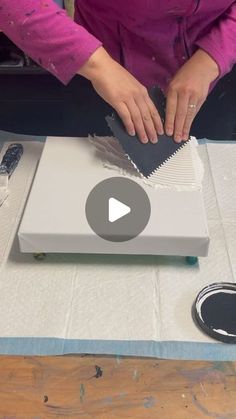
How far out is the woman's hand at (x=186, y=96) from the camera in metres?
0.71

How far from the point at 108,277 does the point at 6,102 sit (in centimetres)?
108

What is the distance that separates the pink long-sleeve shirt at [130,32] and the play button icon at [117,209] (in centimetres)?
17

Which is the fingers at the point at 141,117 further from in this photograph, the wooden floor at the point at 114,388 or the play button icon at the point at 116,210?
the wooden floor at the point at 114,388

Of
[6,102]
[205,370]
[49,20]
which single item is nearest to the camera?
[205,370]

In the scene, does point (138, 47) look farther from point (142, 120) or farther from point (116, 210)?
point (116, 210)

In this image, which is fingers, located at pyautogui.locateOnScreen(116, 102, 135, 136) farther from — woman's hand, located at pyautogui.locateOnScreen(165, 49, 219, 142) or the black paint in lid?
the black paint in lid

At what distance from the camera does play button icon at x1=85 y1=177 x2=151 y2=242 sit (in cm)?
60

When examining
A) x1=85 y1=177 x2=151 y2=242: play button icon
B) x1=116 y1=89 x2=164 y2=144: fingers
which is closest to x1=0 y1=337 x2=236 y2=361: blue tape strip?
x1=85 y1=177 x2=151 y2=242: play button icon

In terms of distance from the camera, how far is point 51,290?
0.60 meters

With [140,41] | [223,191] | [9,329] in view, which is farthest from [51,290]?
[140,41]

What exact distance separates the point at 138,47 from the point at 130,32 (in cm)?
3

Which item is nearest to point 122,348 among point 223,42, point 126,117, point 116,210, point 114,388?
point 114,388

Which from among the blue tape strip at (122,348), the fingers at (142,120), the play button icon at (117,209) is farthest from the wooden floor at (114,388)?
the fingers at (142,120)

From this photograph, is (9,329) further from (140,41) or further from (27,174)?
(140,41)
